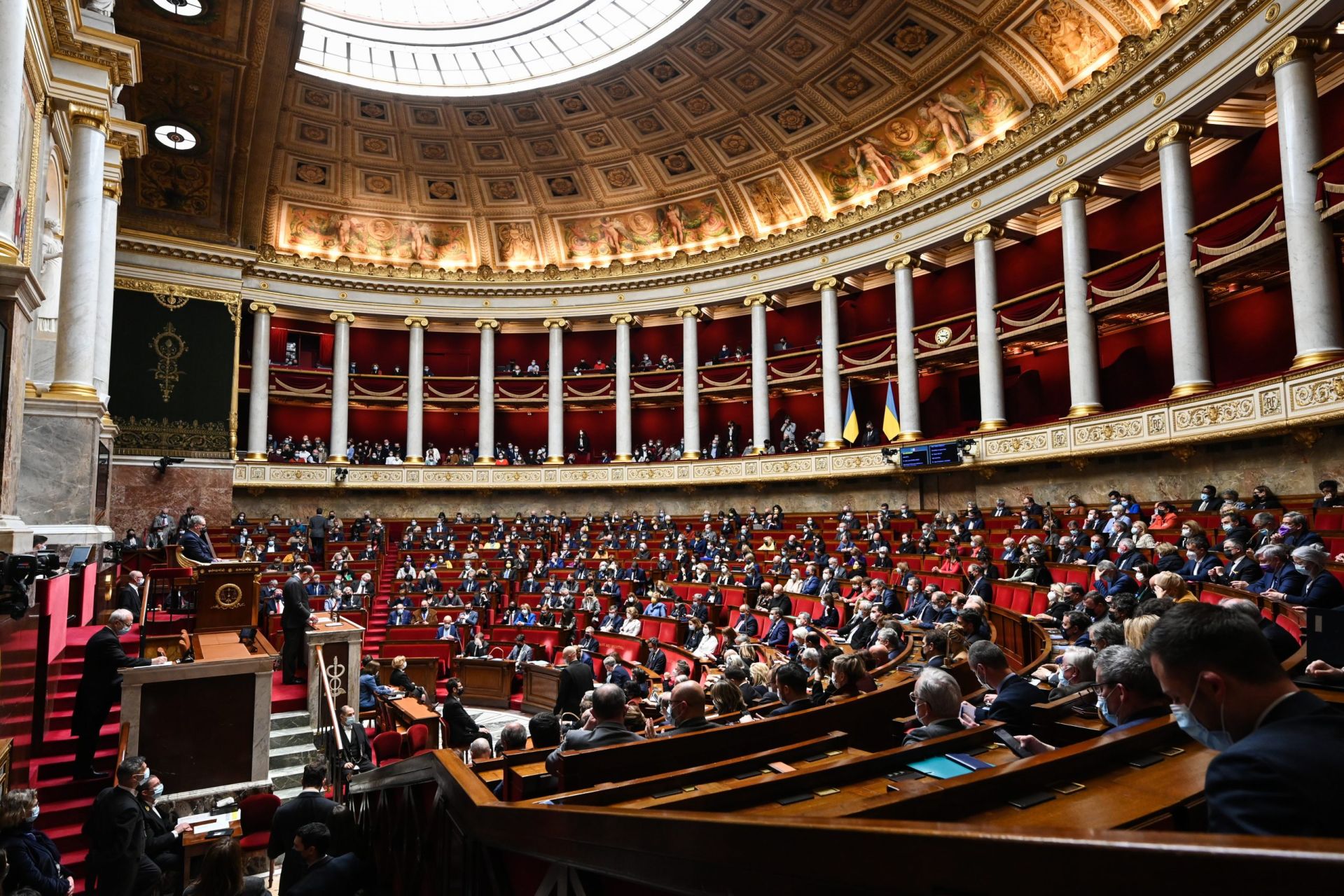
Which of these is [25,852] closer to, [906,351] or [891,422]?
[891,422]

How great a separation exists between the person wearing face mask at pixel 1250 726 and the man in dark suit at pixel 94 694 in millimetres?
8334

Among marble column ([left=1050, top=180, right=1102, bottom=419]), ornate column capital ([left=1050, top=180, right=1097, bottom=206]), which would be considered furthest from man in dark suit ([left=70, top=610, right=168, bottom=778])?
ornate column capital ([left=1050, top=180, right=1097, bottom=206])

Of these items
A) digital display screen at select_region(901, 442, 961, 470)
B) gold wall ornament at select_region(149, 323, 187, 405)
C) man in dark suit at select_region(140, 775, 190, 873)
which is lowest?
man in dark suit at select_region(140, 775, 190, 873)

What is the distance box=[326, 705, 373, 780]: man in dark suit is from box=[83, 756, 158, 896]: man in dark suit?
1668 millimetres

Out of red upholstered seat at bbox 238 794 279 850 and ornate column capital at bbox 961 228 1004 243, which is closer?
A: red upholstered seat at bbox 238 794 279 850

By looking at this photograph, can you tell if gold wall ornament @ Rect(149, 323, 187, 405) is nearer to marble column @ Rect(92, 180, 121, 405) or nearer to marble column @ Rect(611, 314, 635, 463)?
marble column @ Rect(92, 180, 121, 405)

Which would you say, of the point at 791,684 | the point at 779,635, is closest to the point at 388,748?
the point at 791,684

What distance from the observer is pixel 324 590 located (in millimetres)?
17094

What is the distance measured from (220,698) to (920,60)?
20.0 m

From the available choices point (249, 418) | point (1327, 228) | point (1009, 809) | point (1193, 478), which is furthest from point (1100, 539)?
point (249, 418)

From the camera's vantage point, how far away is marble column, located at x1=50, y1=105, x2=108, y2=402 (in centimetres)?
1048

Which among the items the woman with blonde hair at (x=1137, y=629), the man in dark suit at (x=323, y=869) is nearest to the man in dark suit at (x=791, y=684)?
the woman with blonde hair at (x=1137, y=629)

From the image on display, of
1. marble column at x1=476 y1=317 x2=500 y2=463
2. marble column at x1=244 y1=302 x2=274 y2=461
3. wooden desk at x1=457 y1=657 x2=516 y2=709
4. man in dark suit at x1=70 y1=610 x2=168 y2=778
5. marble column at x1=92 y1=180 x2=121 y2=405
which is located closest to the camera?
man in dark suit at x1=70 y1=610 x2=168 y2=778

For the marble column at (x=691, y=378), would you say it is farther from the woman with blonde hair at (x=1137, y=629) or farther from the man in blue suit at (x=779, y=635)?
the woman with blonde hair at (x=1137, y=629)
